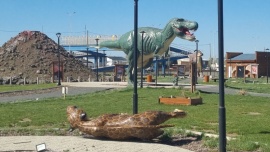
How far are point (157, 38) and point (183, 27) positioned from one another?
255 cm

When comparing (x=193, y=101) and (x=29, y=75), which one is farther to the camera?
(x=29, y=75)

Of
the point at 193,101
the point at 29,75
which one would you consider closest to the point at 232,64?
the point at 29,75

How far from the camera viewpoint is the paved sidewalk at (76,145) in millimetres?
9312

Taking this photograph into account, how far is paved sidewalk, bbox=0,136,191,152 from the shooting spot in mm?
9312

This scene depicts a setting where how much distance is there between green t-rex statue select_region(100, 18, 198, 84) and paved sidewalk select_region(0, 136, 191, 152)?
19414 millimetres

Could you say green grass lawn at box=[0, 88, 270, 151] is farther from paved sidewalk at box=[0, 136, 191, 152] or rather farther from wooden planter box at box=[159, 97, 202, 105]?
paved sidewalk at box=[0, 136, 191, 152]

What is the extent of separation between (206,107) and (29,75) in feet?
154

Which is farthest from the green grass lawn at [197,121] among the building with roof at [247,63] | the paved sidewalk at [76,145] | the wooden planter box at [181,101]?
the building with roof at [247,63]

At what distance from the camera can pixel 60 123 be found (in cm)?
1356

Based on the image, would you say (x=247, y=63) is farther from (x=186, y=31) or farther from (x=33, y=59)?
(x=186, y=31)

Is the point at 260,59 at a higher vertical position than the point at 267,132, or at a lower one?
higher

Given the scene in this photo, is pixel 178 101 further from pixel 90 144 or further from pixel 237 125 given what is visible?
pixel 90 144

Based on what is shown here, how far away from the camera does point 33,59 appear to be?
222 ft

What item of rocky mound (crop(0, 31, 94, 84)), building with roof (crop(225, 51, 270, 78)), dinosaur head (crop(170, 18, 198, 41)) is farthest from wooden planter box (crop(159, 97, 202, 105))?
building with roof (crop(225, 51, 270, 78))
